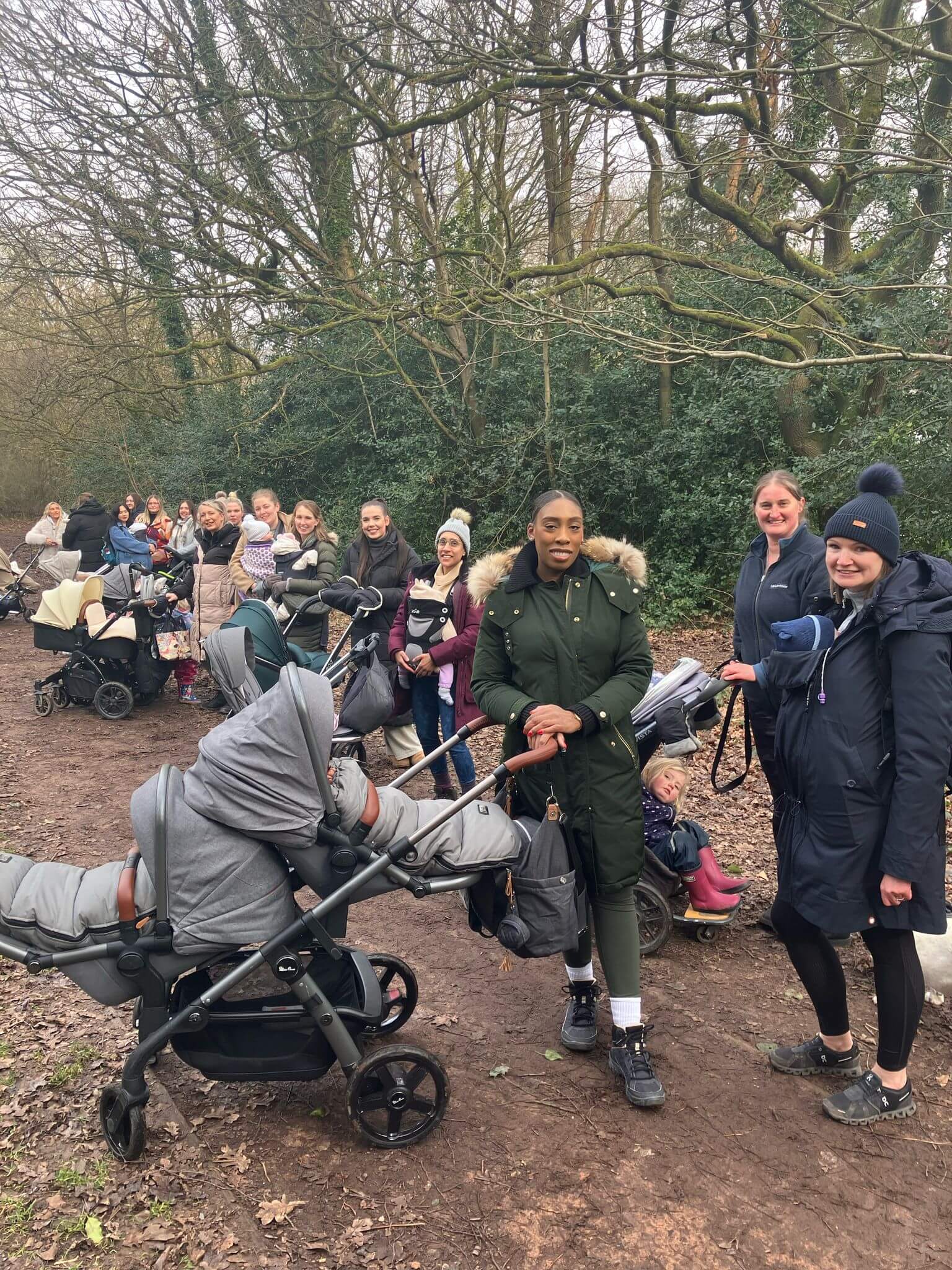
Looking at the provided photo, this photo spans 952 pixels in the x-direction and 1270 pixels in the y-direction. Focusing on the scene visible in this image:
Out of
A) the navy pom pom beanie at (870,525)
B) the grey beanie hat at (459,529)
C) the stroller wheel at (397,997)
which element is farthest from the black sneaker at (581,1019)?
the grey beanie hat at (459,529)

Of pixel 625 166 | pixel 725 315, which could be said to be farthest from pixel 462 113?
pixel 725 315

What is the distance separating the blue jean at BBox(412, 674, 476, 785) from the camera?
570 cm

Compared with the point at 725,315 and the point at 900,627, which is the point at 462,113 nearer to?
the point at 725,315

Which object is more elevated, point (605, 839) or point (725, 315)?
point (725, 315)

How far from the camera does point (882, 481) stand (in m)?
2.84

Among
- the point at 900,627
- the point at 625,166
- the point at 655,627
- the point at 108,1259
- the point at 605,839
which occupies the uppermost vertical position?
the point at 625,166

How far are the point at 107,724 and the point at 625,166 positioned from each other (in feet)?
29.4

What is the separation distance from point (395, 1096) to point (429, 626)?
3265 millimetres

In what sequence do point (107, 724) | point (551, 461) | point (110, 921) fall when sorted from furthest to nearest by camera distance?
point (551, 461) → point (107, 724) → point (110, 921)

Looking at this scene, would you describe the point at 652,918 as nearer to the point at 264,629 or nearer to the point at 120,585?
the point at 264,629

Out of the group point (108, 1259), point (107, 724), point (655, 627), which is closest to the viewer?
point (108, 1259)

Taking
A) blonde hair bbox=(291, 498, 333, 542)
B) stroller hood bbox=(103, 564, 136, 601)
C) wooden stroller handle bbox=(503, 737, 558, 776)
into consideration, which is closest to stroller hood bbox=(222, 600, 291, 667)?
wooden stroller handle bbox=(503, 737, 558, 776)

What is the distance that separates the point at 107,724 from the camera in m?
8.16

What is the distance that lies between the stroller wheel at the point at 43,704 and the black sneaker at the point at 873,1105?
7622 mm
